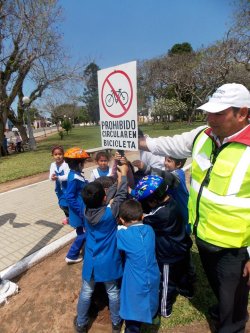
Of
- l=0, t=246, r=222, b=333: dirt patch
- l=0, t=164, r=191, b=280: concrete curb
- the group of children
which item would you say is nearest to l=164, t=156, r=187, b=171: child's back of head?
the group of children

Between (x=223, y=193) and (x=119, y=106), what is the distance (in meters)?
1.33

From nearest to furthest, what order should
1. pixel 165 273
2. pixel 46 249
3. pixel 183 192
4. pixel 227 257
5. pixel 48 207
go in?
pixel 227 257 → pixel 165 273 → pixel 183 192 → pixel 46 249 → pixel 48 207

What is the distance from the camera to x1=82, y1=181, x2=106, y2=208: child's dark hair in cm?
261

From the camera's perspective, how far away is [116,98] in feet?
9.26

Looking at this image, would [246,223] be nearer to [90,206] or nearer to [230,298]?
[230,298]

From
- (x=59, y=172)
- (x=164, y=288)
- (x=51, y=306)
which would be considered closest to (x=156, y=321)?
(x=164, y=288)

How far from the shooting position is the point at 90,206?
266 centimetres

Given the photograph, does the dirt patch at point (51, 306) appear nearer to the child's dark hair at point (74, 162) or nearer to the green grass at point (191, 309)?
the green grass at point (191, 309)

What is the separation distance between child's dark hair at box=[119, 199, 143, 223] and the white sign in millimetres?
553

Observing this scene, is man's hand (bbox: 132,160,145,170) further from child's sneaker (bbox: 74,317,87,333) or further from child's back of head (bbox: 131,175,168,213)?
child's sneaker (bbox: 74,317,87,333)

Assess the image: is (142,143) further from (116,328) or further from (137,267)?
(116,328)

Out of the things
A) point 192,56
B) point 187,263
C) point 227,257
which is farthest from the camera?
point 192,56

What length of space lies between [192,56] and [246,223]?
3914 centimetres

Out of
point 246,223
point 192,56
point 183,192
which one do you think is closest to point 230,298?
point 246,223
